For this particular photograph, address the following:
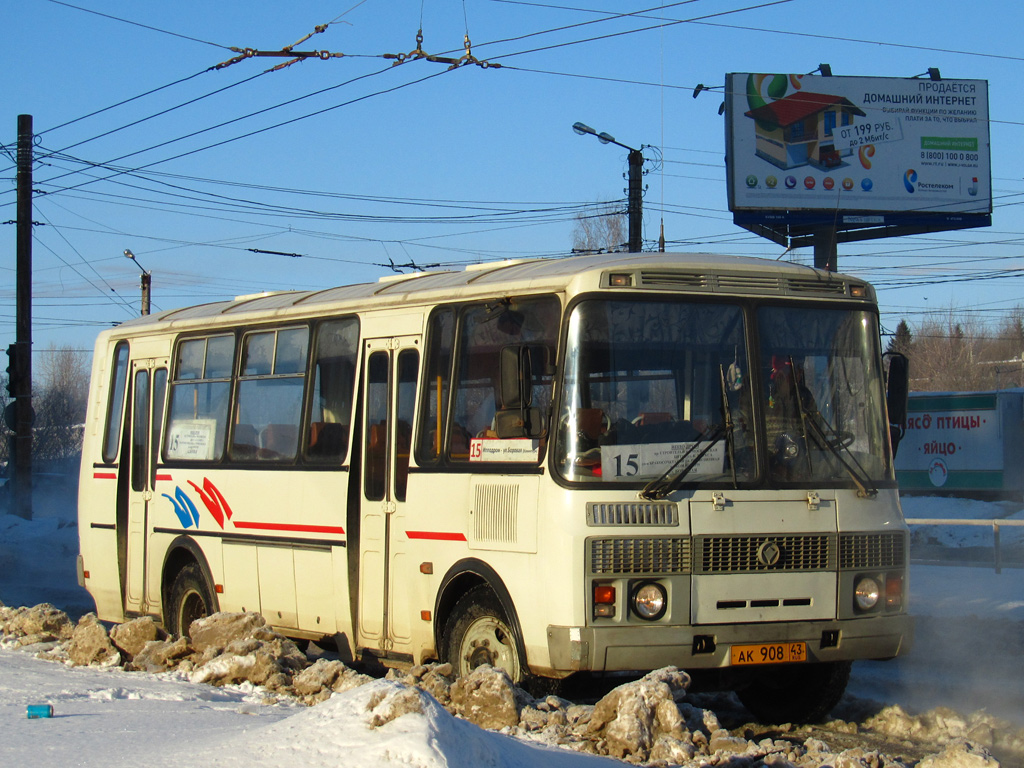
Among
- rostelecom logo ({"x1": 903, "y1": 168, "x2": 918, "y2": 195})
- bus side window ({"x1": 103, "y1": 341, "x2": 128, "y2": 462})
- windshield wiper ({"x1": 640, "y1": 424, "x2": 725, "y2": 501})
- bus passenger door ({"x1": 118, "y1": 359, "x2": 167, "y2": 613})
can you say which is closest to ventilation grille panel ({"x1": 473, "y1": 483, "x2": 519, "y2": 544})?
windshield wiper ({"x1": 640, "y1": 424, "x2": 725, "y2": 501})

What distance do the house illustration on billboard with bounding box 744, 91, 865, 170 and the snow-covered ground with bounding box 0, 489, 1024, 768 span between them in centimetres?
1957

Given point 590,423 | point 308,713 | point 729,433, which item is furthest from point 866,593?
point 308,713

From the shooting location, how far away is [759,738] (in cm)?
739

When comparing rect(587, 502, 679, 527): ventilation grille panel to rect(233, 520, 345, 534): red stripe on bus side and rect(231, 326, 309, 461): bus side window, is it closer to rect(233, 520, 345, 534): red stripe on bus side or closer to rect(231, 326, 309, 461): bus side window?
rect(233, 520, 345, 534): red stripe on bus side

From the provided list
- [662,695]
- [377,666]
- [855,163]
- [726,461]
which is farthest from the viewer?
[855,163]

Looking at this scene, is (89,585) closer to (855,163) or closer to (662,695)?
(662,695)

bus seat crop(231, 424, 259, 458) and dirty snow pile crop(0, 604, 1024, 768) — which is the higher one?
bus seat crop(231, 424, 259, 458)

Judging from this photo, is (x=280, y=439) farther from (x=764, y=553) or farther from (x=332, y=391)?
(x=764, y=553)

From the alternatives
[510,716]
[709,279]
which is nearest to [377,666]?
[510,716]

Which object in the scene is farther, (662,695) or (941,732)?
(941,732)

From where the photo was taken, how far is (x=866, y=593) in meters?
7.31

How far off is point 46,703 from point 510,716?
2.44 metres

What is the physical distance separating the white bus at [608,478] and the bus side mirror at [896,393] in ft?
0.55

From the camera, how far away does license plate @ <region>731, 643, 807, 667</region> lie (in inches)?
273
